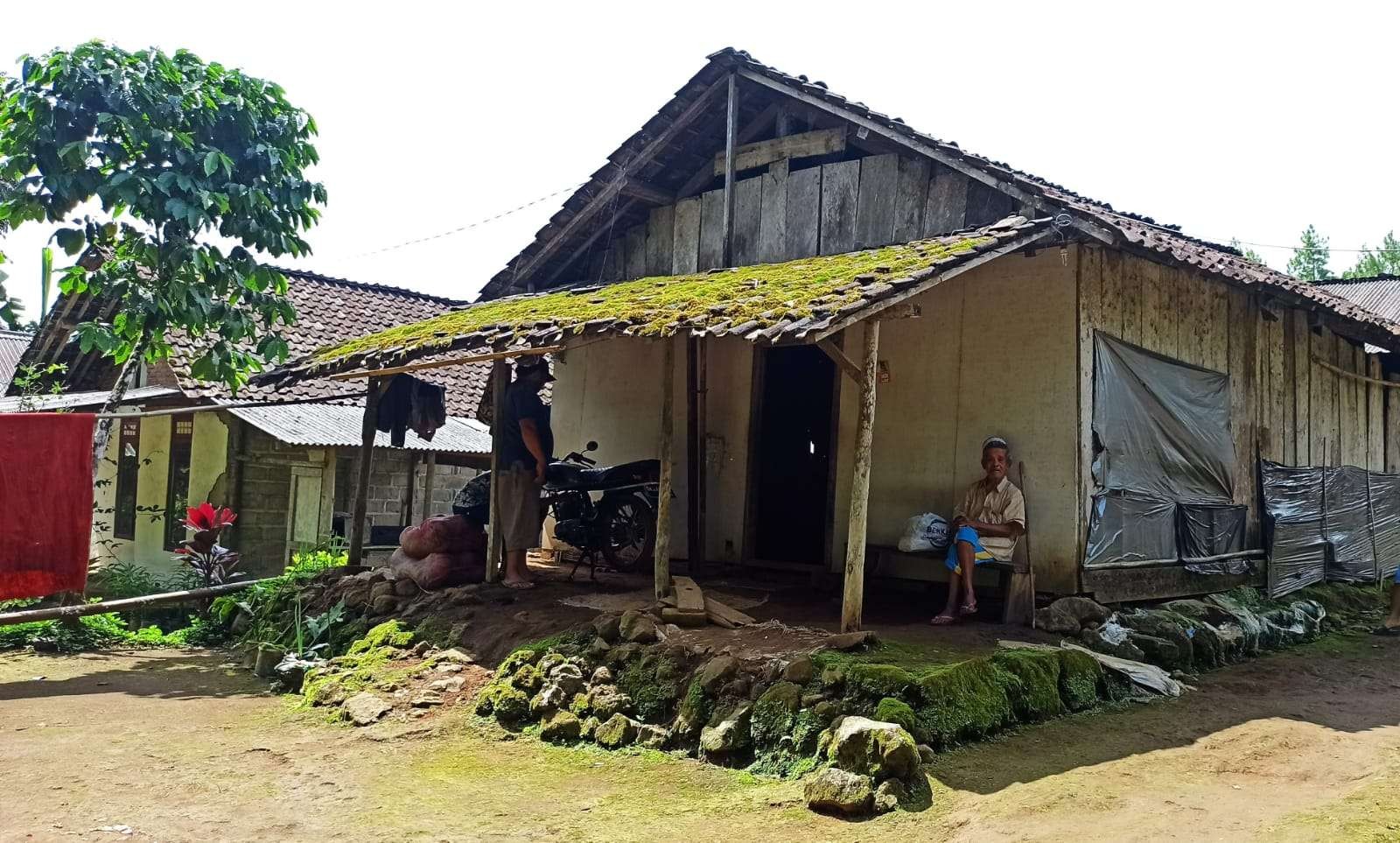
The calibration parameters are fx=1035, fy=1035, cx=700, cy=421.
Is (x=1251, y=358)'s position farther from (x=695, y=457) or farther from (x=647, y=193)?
(x=647, y=193)

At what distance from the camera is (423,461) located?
14.5 meters

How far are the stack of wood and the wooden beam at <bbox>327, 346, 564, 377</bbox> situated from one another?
6.62ft

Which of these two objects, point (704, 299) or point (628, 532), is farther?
point (628, 532)

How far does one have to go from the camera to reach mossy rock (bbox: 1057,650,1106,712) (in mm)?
6523

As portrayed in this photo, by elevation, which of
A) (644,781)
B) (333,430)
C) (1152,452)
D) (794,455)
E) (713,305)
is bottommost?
(644,781)

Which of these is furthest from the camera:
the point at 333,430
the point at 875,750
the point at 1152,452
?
the point at 333,430

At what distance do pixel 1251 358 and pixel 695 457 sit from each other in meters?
5.52

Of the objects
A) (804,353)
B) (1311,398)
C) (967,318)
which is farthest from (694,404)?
(1311,398)

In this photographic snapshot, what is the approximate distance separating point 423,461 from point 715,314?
8.70 m

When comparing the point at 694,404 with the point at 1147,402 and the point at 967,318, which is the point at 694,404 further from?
the point at 1147,402

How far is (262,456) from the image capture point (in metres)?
13.8

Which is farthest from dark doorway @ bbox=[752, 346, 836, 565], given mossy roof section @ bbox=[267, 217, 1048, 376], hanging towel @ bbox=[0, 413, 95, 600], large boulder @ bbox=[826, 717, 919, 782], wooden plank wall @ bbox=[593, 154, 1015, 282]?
hanging towel @ bbox=[0, 413, 95, 600]

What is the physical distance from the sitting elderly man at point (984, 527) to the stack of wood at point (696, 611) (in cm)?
147

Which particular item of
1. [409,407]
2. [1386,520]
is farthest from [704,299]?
[1386,520]
